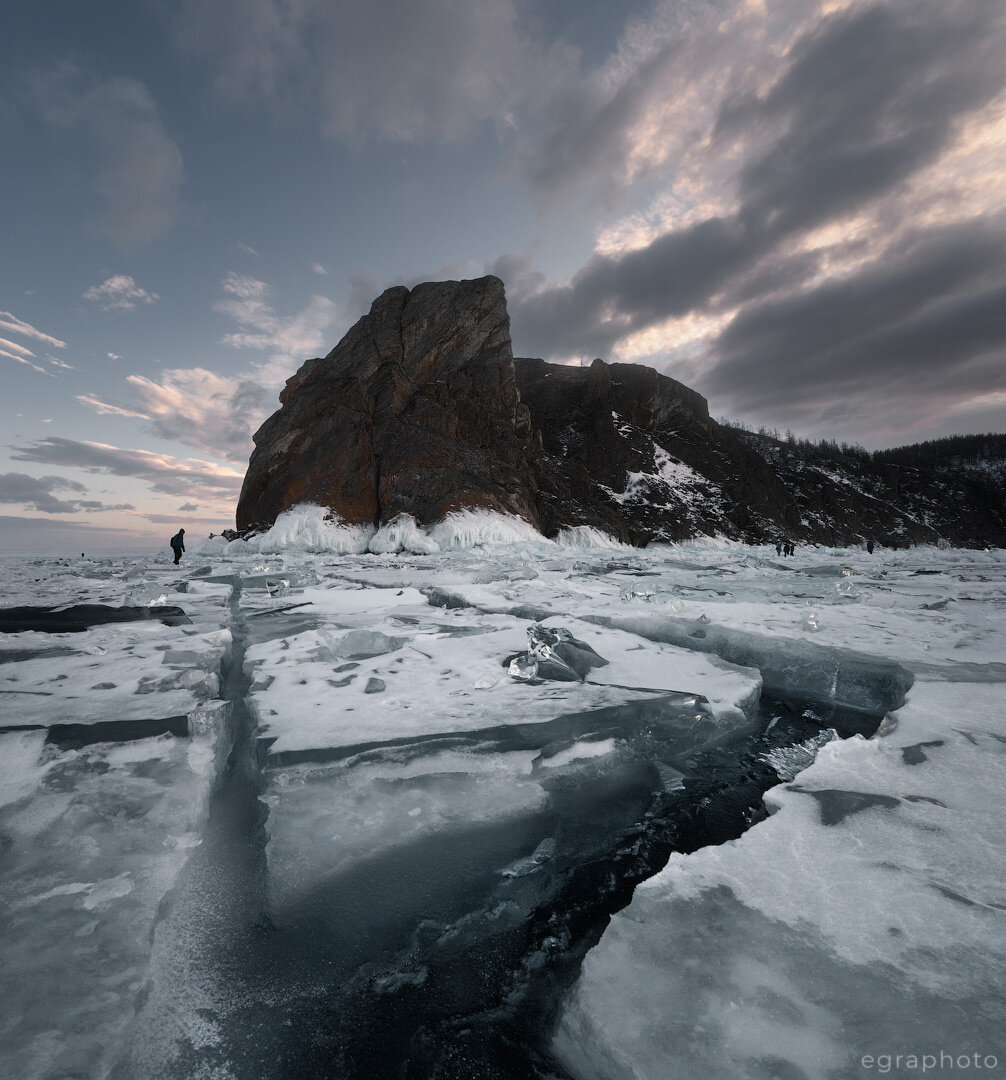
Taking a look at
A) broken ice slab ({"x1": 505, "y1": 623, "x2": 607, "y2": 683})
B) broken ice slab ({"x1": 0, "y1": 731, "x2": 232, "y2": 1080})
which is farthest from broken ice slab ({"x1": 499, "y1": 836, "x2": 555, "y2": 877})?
broken ice slab ({"x1": 505, "y1": 623, "x2": 607, "y2": 683})

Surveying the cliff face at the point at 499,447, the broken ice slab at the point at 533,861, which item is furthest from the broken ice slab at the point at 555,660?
the cliff face at the point at 499,447

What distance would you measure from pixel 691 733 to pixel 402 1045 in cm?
205

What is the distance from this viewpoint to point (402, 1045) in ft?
3.59

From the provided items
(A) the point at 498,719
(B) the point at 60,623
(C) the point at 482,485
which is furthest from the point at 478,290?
(A) the point at 498,719

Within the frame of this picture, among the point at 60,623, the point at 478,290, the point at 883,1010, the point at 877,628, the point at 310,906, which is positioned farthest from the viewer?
the point at 478,290

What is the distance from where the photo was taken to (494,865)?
1.72 m

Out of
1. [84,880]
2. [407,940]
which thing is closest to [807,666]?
[407,940]

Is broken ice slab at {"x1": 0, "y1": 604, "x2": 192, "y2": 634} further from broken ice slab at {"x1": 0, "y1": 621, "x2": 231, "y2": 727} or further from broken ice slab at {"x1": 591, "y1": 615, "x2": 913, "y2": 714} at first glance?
Answer: broken ice slab at {"x1": 591, "y1": 615, "x2": 913, "y2": 714}

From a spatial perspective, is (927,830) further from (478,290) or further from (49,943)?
(478,290)

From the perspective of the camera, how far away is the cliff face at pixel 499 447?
2581cm

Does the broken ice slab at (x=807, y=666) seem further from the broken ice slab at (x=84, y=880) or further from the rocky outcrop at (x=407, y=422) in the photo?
the rocky outcrop at (x=407, y=422)

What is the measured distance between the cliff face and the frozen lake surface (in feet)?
71.8

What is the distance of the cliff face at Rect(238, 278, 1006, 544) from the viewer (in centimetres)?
2581

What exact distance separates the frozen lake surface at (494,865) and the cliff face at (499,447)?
21886 mm
